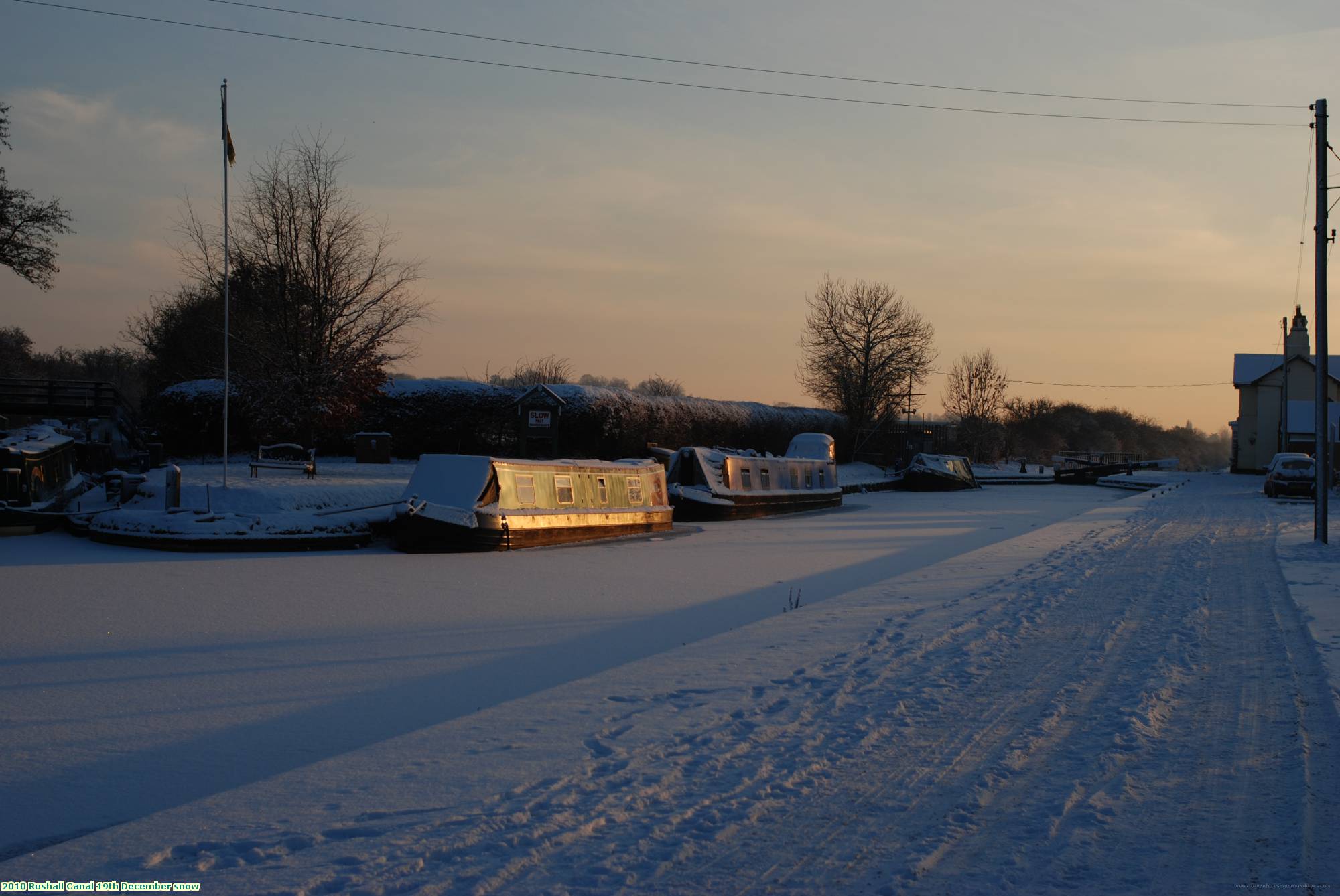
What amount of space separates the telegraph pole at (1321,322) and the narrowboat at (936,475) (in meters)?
25.1

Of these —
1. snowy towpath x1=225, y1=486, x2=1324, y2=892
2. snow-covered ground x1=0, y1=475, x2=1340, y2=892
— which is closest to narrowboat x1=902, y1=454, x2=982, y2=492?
snow-covered ground x1=0, y1=475, x2=1340, y2=892

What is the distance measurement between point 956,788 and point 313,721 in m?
4.13

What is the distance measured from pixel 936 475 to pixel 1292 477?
14.4 meters

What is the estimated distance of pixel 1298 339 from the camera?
1938 inches

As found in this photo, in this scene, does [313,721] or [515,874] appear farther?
[313,721]

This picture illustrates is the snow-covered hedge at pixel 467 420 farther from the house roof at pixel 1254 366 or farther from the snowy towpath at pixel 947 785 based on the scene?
the house roof at pixel 1254 366

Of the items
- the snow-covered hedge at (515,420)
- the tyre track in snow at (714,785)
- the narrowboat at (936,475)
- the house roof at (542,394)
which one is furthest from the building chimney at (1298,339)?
the tyre track in snow at (714,785)

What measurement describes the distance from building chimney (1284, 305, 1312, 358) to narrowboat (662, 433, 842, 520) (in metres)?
31.3

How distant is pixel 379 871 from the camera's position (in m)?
3.84

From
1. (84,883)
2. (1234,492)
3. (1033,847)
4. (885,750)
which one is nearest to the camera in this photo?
(84,883)

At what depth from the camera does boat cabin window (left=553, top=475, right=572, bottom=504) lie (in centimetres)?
1902

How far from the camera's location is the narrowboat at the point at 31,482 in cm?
1658

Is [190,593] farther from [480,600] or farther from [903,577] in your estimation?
[903,577]

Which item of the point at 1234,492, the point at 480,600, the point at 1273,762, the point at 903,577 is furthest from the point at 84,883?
the point at 1234,492
